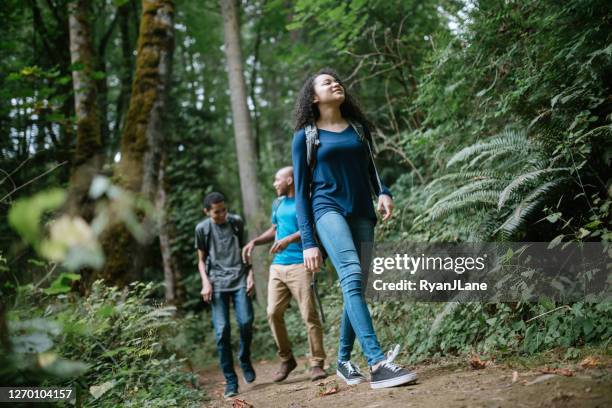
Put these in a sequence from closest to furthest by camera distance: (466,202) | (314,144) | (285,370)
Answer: (314,144) < (466,202) < (285,370)

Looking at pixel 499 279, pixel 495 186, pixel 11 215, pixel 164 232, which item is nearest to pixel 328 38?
pixel 164 232

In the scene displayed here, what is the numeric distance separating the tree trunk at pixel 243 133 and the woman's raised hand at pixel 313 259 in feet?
24.4

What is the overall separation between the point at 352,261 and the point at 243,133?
8.16 metres

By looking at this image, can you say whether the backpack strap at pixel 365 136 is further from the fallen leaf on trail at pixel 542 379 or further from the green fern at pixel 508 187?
the fallen leaf on trail at pixel 542 379

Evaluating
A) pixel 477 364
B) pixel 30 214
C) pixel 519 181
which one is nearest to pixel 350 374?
pixel 477 364

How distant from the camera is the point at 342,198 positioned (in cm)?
417

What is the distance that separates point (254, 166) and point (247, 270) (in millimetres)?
5387

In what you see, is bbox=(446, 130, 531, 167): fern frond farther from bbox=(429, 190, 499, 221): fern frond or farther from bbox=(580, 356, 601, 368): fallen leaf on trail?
bbox=(580, 356, 601, 368): fallen leaf on trail

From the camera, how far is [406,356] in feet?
17.9

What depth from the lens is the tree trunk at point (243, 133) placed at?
1158 cm

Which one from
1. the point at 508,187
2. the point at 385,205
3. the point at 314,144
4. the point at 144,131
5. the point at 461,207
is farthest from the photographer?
the point at 144,131

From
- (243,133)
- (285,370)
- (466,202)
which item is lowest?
(285,370)

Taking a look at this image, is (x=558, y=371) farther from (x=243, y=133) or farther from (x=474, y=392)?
(x=243, y=133)

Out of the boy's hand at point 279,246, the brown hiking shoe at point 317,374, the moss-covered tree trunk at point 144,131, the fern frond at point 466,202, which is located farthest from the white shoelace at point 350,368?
the moss-covered tree trunk at point 144,131
